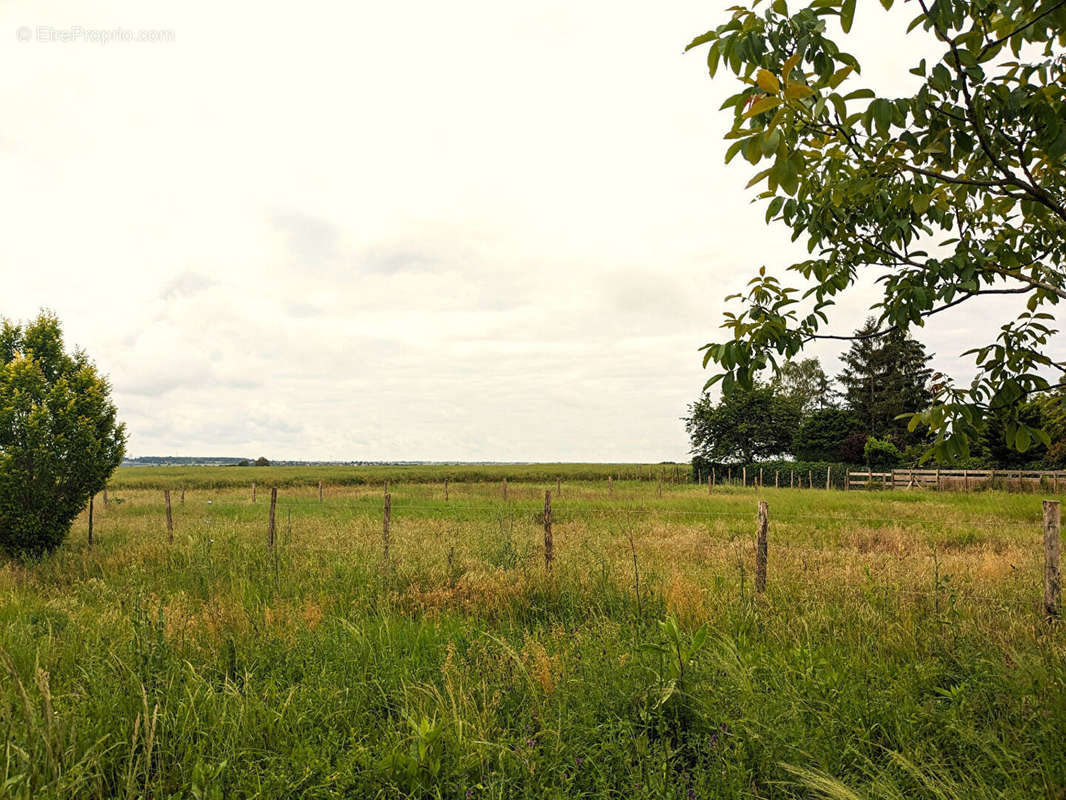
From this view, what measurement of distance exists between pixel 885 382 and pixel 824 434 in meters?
10.8

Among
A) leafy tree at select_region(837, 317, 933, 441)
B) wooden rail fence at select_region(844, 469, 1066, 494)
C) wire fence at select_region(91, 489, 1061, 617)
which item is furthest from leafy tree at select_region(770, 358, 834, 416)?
wire fence at select_region(91, 489, 1061, 617)

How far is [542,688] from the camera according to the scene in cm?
457

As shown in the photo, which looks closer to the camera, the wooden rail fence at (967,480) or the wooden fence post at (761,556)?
the wooden fence post at (761,556)

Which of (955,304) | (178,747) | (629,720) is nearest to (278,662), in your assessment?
(178,747)

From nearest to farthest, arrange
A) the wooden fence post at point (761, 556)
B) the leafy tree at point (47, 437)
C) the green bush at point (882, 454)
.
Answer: the wooden fence post at point (761, 556)
the leafy tree at point (47, 437)
the green bush at point (882, 454)

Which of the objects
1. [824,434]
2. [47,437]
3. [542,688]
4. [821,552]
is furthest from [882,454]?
[47,437]

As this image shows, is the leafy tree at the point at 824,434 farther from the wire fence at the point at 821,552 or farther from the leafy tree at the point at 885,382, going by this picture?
the wire fence at the point at 821,552

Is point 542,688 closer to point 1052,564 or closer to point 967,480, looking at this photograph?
point 1052,564

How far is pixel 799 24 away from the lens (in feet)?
8.63

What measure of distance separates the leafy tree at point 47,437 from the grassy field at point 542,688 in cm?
593

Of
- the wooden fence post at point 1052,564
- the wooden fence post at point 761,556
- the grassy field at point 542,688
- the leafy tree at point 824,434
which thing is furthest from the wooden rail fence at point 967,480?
the wooden fence post at point 761,556

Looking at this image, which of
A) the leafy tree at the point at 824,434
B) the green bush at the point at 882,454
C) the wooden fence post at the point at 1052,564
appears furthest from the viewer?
the leafy tree at the point at 824,434

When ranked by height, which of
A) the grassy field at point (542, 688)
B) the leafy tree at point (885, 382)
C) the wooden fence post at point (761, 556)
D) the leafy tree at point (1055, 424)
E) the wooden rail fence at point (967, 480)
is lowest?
the wooden rail fence at point (967, 480)

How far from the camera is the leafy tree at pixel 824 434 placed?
55938 millimetres
